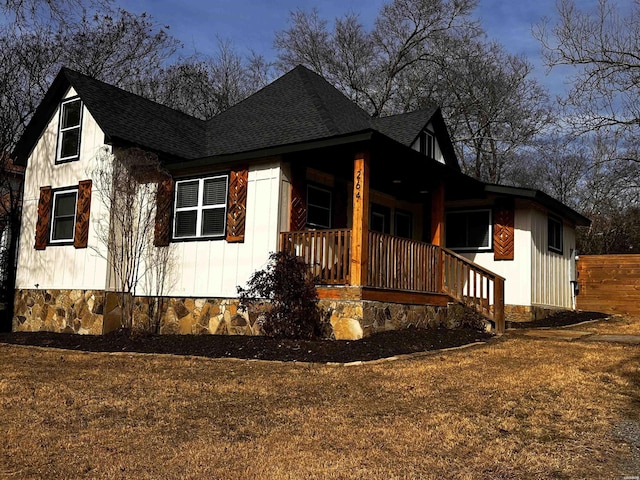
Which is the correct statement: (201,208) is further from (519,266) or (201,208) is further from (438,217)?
(519,266)

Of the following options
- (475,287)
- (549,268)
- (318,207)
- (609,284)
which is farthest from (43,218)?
(609,284)

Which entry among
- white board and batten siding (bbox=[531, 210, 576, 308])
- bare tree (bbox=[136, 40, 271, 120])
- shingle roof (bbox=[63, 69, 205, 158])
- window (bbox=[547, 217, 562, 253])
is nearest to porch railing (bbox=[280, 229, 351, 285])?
shingle roof (bbox=[63, 69, 205, 158])

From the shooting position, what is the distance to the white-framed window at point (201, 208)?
11.6m

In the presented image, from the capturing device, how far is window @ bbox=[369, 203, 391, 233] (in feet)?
46.5

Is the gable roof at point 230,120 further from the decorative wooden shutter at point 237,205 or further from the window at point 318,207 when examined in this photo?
the window at point 318,207

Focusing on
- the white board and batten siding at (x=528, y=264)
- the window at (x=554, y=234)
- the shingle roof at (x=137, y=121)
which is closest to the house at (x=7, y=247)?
the shingle roof at (x=137, y=121)

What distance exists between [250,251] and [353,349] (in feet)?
10.2

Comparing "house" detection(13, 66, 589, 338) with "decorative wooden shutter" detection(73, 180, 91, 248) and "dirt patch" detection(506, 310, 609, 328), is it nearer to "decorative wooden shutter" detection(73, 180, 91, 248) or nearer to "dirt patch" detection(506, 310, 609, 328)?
"decorative wooden shutter" detection(73, 180, 91, 248)

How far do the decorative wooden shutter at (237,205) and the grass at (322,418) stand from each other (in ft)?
11.1

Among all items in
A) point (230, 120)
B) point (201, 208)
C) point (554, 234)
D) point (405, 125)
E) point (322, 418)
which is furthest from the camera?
point (405, 125)

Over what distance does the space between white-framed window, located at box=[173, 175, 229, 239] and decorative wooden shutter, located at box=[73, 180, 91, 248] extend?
196 cm

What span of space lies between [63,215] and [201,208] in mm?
3599

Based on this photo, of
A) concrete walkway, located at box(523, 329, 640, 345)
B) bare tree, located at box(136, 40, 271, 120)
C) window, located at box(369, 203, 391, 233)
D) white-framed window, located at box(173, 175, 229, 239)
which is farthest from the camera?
bare tree, located at box(136, 40, 271, 120)

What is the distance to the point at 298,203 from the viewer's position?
36.7ft
